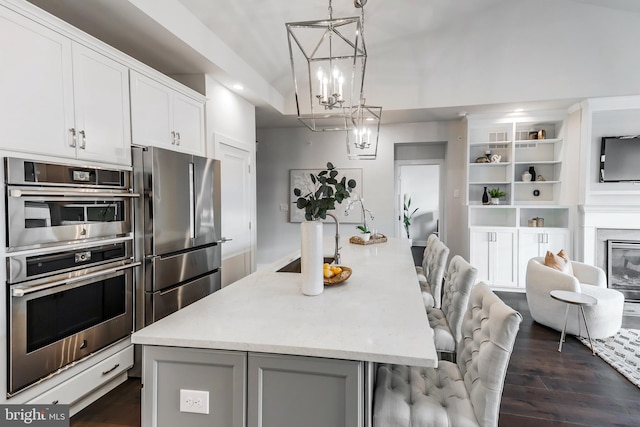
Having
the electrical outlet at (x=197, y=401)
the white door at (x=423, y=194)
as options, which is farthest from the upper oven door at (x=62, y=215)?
the white door at (x=423, y=194)

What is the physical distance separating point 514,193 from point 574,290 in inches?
96.1

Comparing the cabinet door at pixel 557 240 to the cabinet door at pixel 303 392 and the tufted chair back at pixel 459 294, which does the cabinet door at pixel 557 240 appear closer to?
the tufted chair back at pixel 459 294

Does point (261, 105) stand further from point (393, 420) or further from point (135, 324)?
point (393, 420)

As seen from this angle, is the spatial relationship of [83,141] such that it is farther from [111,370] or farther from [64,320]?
[111,370]

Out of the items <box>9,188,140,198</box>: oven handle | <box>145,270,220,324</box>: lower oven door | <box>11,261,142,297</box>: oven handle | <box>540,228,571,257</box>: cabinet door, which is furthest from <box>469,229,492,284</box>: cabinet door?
<box>9,188,140,198</box>: oven handle

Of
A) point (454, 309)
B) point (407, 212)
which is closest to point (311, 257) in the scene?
point (454, 309)

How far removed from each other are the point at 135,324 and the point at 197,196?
112 centimetres

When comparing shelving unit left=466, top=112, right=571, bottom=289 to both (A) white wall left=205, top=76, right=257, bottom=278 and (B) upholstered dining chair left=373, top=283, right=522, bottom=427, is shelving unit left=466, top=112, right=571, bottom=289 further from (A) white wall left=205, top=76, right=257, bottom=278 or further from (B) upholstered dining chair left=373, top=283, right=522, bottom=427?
(B) upholstered dining chair left=373, top=283, right=522, bottom=427

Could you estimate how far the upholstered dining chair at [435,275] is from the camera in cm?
260

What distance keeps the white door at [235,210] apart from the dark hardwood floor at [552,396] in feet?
5.41

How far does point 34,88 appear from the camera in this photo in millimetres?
1742

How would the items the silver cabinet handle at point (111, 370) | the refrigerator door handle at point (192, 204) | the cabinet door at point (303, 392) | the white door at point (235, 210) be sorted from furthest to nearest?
the white door at point (235, 210), the refrigerator door handle at point (192, 204), the silver cabinet handle at point (111, 370), the cabinet door at point (303, 392)

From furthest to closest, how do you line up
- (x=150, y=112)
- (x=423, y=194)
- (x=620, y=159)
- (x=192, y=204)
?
(x=423, y=194), (x=620, y=159), (x=192, y=204), (x=150, y=112)

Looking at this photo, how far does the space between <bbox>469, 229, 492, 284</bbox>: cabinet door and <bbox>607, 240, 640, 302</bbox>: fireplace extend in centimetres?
141
